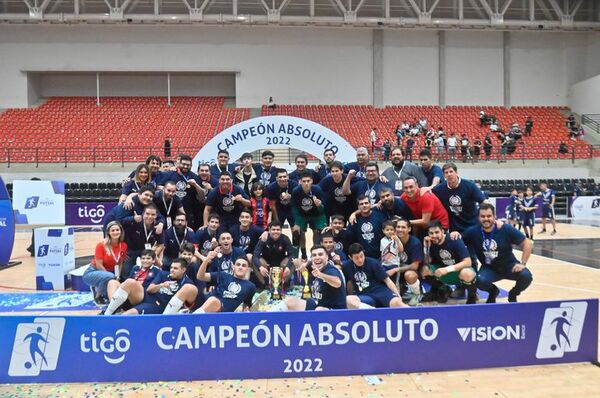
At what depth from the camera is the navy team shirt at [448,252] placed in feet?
20.5

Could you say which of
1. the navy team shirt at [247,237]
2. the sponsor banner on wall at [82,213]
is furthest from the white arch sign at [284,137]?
the sponsor banner on wall at [82,213]

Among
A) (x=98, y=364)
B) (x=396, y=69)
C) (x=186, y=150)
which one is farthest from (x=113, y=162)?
(x=98, y=364)

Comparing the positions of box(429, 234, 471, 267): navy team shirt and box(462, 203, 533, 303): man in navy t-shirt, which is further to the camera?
box(429, 234, 471, 267): navy team shirt

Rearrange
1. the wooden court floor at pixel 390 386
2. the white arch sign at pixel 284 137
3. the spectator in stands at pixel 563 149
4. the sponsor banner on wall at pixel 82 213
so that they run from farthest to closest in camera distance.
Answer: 1. the spectator in stands at pixel 563 149
2. the sponsor banner on wall at pixel 82 213
3. the white arch sign at pixel 284 137
4. the wooden court floor at pixel 390 386

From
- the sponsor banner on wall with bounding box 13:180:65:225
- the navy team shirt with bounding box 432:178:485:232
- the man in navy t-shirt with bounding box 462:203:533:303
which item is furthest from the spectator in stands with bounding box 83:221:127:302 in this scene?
the sponsor banner on wall with bounding box 13:180:65:225

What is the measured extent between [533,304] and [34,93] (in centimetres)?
3155

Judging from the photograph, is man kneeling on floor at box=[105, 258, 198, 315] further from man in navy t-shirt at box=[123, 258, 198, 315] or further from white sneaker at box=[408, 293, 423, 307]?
white sneaker at box=[408, 293, 423, 307]

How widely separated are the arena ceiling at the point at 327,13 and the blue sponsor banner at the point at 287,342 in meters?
25.5

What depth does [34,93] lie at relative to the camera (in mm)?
29094

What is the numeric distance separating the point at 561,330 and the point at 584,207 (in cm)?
1992

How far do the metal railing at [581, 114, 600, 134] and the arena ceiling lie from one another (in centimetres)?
524

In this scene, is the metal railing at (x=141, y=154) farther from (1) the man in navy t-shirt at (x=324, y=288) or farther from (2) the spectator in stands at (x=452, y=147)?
(1) the man in navy t-shirt at (x=324, y=288)

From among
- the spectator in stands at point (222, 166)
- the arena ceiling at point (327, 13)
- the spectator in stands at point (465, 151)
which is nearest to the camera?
the spectator in stands at point (222, 166)

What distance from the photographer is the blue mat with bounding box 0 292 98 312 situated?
6973mm
